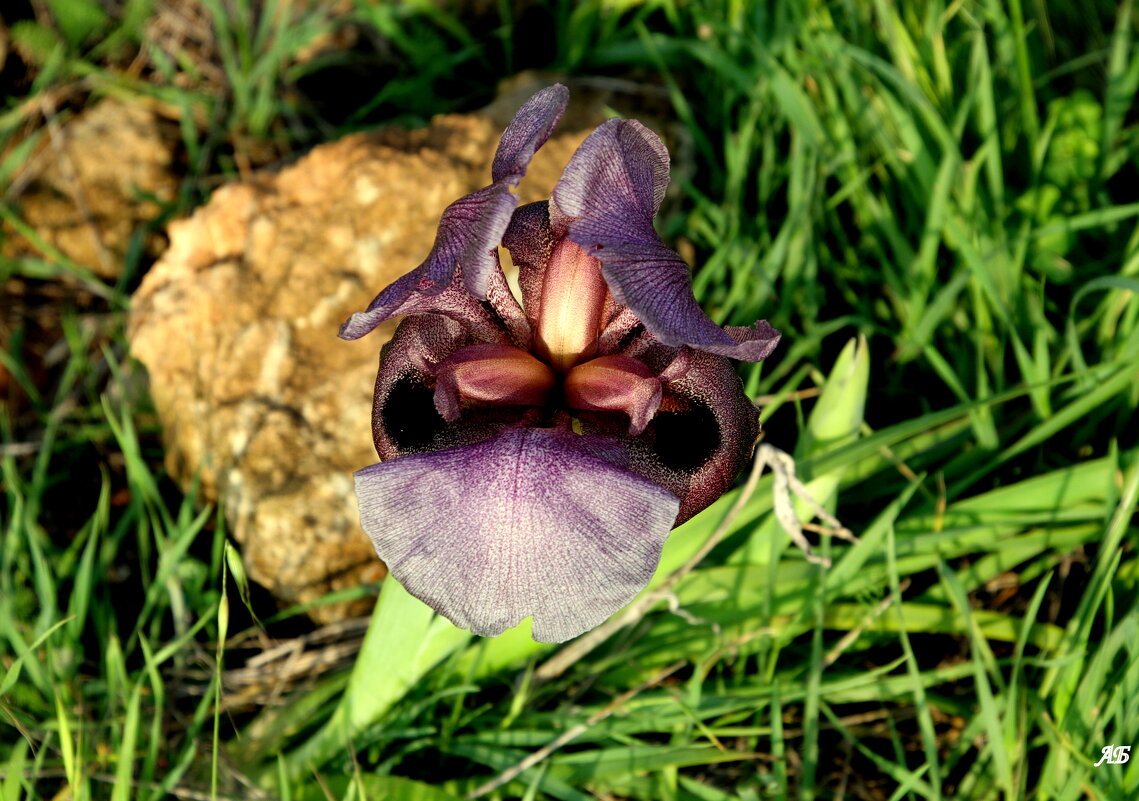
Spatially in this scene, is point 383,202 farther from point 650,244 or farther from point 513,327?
point 650,244

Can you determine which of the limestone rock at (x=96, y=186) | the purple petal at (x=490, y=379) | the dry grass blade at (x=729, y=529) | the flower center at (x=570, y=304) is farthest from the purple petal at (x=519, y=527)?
the limestone rock at (x=96, y=186)

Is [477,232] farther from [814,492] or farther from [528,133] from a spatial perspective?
[814,492]

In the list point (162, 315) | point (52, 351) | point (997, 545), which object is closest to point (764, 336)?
point (997, 545)

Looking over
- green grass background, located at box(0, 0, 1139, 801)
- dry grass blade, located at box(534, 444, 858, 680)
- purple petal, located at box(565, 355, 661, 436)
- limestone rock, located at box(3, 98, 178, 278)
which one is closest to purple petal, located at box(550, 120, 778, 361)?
purple petal, located at box(565, 355, 661, 436)

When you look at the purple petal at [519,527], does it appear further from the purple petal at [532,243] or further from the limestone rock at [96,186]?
the limestone rock at [96,186]

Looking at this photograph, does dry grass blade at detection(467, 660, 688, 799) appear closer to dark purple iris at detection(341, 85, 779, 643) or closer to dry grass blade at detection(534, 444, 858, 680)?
dry grass blade at detection(534, 444, 858, 680)

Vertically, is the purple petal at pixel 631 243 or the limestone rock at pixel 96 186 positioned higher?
the purple petal at pixel 631 243
